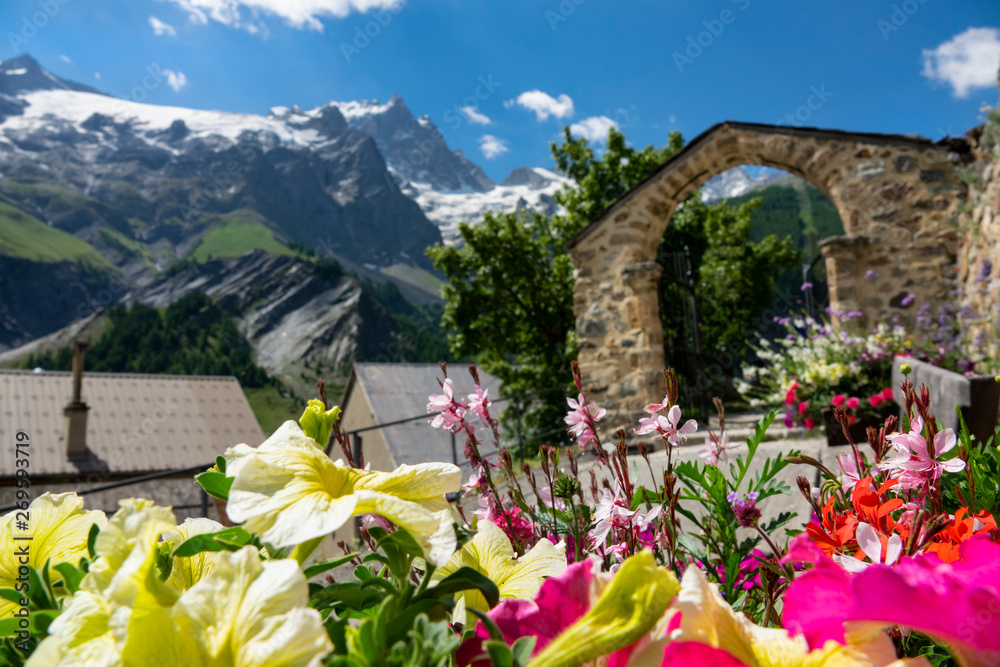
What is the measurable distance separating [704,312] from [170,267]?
100394 millimetres

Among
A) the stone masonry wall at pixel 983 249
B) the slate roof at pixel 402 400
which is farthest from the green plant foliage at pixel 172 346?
the stone masonry wall at pixel 983 249

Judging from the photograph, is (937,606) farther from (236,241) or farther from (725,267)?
(236,241)

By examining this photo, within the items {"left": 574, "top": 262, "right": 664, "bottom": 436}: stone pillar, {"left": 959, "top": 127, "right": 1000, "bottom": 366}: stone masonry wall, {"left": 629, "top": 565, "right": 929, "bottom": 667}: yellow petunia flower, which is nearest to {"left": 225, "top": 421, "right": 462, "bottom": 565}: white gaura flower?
{"left": 629, "top": 565, "right": 929, "bottom": 667}: yellow petunia flower

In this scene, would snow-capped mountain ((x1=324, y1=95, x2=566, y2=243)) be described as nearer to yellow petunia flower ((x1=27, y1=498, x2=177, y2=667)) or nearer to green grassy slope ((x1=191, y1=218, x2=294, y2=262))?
green grassy slope ((x1=191, y1=218, x2=294, y2=262))

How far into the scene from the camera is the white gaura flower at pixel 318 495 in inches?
13.0

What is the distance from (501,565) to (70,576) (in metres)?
0.31

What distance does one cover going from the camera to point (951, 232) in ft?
17.9

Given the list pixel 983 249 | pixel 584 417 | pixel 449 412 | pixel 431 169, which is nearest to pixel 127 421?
pixel 983 249

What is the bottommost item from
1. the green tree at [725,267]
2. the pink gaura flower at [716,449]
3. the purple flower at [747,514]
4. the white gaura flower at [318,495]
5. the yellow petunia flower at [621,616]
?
the purple flower at [747,514]

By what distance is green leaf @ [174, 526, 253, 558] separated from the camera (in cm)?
34

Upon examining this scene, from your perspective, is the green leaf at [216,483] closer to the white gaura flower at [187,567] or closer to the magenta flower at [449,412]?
the white gaura flower at [187,567]

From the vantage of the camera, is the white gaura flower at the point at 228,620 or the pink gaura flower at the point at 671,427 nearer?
the white gaura flower at the point at 228,620

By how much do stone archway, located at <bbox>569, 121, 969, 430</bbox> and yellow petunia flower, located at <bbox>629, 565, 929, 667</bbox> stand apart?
6.18 meters

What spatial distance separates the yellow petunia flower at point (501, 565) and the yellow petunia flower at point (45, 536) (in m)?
0.29
